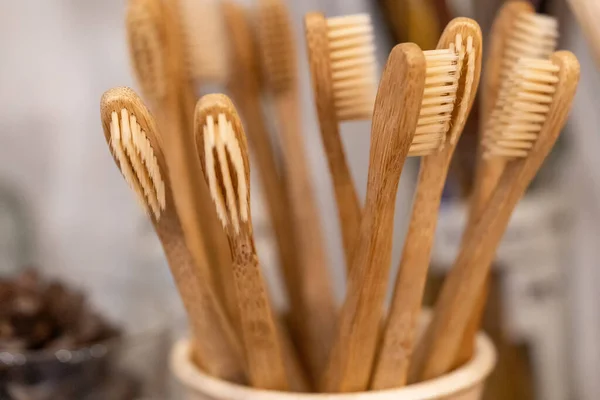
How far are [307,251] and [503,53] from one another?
157 mm

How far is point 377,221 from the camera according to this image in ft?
0.83

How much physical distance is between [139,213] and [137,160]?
11.6 inches

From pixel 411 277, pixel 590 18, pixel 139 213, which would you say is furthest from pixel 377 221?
pixel 139 213

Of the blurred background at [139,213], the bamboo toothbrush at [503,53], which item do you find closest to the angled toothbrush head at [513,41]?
the bamboo toothbrush at [503,53]

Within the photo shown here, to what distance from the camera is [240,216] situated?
0.79ft

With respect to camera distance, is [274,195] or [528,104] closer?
[528,104]

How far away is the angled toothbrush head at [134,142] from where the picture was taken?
0.23 m

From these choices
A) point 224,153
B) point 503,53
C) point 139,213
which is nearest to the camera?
point 224,153

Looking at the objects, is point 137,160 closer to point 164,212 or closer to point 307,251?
point 164,212

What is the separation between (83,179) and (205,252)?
0.74 ft

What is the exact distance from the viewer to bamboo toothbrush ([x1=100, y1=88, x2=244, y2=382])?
228 millimetres

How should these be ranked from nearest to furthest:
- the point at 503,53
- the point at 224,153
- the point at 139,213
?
the point at 224,153, the point at 503,53, the point at 139,213

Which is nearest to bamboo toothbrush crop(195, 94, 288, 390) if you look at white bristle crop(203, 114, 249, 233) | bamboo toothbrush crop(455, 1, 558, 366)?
white bristle crop(203, 114, 249, 233)

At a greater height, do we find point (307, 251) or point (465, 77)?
point (465, 77)
